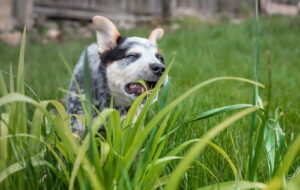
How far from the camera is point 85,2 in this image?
11688 millimetres

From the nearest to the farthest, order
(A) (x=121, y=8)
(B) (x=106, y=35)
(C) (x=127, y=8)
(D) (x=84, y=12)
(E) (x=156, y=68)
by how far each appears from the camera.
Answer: (E) (x=156, y=68), (B) (x=106, y=35), (D) (x=84, y=12), (A) (x=121, y=8), (C) (x=127, y=8)

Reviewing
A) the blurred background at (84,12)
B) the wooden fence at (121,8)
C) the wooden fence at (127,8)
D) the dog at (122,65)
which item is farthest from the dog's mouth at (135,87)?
the wooden fence at (127,8)

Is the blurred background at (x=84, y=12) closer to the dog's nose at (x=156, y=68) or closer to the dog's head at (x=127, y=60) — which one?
the dog's head at (x=127, y=60)

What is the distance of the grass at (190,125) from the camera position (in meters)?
1.34

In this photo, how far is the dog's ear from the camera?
229cm

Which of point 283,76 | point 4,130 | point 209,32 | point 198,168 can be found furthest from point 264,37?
point 4,130

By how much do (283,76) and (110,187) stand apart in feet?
14.3

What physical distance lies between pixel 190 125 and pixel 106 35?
2.53 feet

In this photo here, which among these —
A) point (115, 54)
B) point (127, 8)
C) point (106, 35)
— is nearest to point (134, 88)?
point (115, 54)

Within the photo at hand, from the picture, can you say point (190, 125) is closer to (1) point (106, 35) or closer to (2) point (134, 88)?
(2) point (134, 88)

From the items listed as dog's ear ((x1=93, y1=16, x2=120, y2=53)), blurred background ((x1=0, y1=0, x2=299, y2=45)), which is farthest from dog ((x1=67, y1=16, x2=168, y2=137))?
blurred background ((x1=0, y1=0, x2=299, y2=45))

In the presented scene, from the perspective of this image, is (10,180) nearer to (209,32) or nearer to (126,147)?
(126,147)

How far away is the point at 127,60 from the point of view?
2311mm

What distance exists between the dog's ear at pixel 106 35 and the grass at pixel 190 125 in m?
0.44
